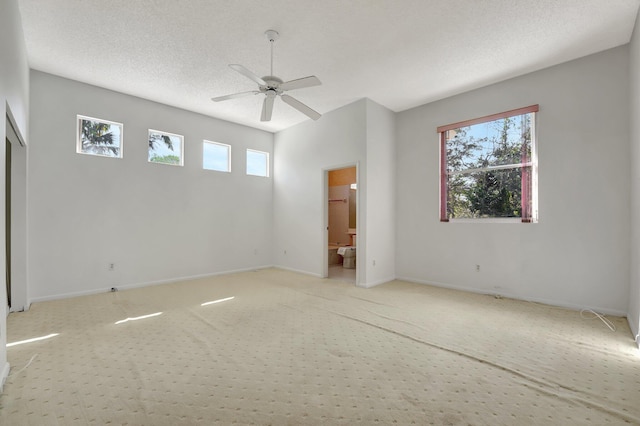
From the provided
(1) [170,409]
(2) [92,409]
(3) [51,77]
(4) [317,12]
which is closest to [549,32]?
(4) [317,12]

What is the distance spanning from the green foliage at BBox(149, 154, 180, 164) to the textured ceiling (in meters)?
1.11

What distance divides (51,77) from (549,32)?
628cm

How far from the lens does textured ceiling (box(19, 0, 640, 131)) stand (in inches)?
108

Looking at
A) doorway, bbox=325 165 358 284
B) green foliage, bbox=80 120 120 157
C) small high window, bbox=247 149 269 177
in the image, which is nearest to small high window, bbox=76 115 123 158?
green foliage, bbox=80 120 120 157

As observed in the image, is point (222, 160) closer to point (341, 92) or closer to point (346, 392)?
point (341, 92)

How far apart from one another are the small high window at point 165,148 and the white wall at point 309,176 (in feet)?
Result: 6.91

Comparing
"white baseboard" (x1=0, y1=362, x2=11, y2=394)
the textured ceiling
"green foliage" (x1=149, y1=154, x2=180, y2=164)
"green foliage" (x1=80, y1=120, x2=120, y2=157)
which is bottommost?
Result: "white baseboard" (x1=0, y1=362, x2=11, y2=394)

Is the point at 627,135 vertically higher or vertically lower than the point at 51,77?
lower

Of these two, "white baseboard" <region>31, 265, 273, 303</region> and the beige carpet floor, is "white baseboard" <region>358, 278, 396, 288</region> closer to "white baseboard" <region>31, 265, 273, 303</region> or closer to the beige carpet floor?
the beige carpet floor

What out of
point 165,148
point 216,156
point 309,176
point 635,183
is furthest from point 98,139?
point 635,183

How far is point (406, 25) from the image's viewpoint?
2986 mm

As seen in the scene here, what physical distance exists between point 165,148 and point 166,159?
202 millimetres

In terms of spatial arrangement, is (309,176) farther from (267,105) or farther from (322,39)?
(322,39)

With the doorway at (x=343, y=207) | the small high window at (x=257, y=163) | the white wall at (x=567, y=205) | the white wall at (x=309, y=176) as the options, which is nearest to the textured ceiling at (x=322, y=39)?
the white wall at (x=567, y=205)
